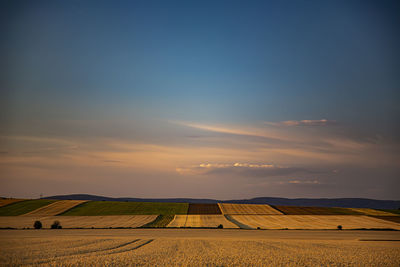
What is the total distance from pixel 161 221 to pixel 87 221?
16002mm

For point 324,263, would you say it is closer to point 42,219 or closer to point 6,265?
point 6,265

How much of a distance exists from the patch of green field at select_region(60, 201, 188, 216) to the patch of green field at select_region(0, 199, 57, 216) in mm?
11014

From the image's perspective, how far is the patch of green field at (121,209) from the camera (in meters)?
86.1

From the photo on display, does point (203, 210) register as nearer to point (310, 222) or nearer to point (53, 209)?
point (310, 222)

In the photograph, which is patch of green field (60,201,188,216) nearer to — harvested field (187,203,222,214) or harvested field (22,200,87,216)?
harvested field (22,200,87,216)

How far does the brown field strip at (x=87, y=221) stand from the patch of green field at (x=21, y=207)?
10.7 m

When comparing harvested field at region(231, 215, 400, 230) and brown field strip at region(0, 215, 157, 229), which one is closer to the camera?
brown field strip at region(0, 215, 157, 229)

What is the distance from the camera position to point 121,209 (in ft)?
303

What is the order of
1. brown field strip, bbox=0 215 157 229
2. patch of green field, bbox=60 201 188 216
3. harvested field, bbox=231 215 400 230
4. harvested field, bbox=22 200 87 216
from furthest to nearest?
patch of green field, bbox=60 201 188 216 < harvested field, bbox=22 200 87 216 < harvested field, bbox=231 215 400 230 < brown field strip, bbox=0 215 157 229

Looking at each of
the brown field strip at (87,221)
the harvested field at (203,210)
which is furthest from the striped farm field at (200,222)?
the harvested field at (203,210)

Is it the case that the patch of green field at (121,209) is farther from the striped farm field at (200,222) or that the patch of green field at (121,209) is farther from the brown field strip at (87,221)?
the striped farm field at (200,222)

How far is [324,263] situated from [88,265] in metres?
12.8

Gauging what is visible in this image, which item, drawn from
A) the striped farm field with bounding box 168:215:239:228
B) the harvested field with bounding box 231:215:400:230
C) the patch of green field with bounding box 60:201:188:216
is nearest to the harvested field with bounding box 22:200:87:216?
the patch of green field with bounding box 60:201:188:216

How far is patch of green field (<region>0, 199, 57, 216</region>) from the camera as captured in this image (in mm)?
84244
